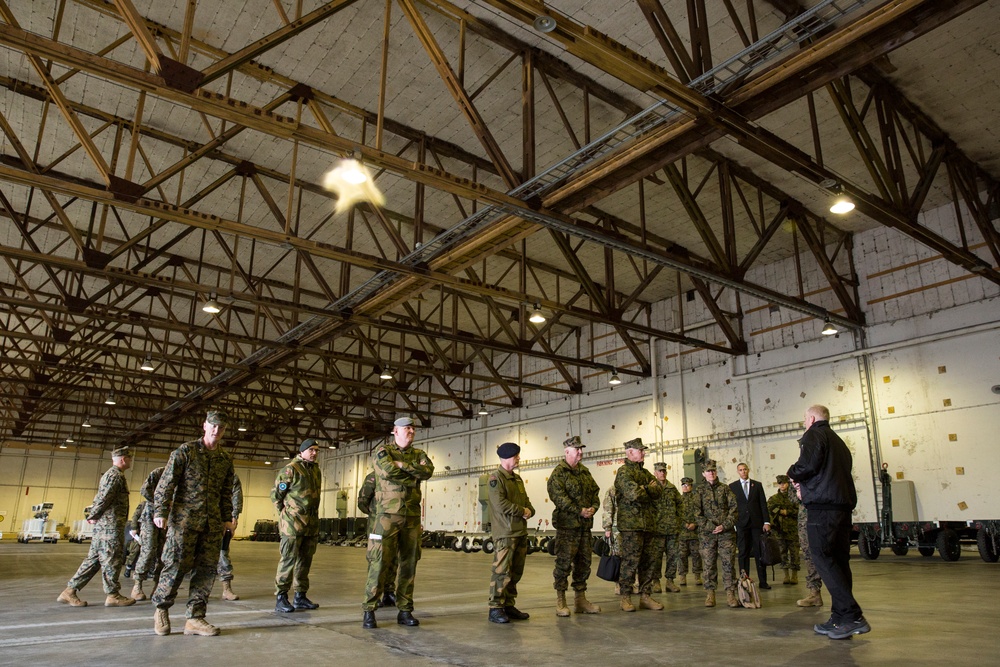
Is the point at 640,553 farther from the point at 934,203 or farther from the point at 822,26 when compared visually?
the point at 934,203

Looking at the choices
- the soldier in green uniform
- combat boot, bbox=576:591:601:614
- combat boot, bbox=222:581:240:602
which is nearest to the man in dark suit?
combat boot, bbox=576:591:601:614

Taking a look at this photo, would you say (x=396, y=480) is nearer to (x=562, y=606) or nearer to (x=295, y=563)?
(x=295, y=563)

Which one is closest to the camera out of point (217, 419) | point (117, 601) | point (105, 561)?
point (217, 419)

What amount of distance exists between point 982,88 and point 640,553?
37.5ft

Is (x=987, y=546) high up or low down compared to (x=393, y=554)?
down

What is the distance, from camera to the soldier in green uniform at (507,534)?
23.0 ft

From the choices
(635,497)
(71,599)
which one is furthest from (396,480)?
(71,599)

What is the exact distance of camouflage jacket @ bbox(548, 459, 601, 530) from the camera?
7445 mm

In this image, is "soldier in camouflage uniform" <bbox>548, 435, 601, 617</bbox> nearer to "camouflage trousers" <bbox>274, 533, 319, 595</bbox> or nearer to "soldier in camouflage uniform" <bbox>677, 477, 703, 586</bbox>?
"camouflage trousers" <bbox>274, 533, 319, 595</bbox>

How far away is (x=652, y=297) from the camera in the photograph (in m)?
23.7

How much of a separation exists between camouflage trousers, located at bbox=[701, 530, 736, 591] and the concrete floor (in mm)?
320

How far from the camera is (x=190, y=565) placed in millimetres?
6039

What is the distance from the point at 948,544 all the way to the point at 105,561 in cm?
1695

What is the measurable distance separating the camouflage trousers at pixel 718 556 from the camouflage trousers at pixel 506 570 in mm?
2653
